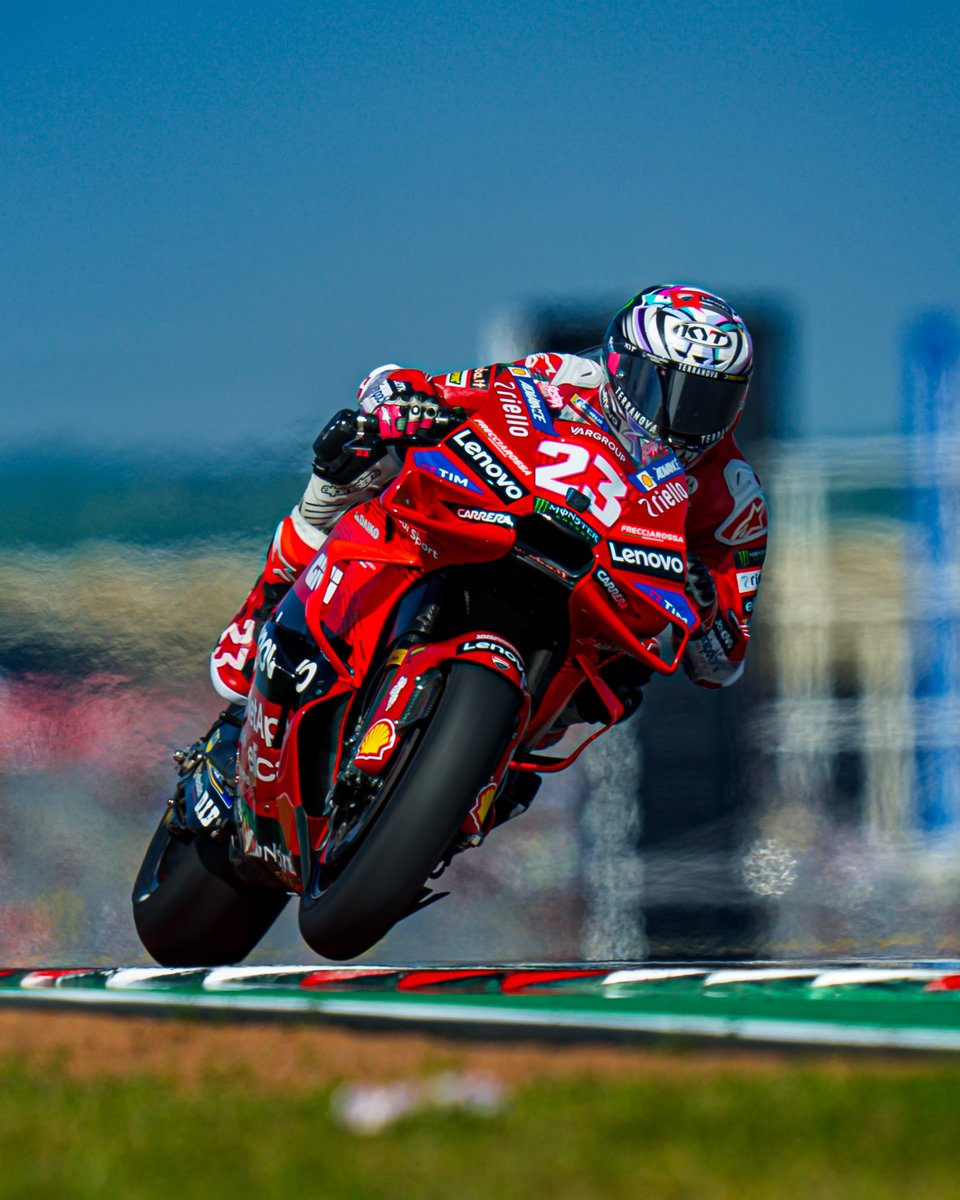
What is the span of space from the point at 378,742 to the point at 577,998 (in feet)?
2.64

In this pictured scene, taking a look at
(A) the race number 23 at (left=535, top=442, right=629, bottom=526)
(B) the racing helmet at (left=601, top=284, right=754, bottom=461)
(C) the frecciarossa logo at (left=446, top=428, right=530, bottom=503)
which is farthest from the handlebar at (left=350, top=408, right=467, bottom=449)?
(B) the racing helmet at (left=601, top=284, right=754, bottom=461)

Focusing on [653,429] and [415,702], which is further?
[653,429]

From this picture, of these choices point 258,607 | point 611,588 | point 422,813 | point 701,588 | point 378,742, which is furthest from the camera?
point 258,607

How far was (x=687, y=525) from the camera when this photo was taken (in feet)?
15.7

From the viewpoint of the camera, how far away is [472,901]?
768cm

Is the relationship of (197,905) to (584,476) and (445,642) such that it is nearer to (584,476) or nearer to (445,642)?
(445,642)

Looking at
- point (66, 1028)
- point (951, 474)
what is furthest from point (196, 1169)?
point (951, 474)

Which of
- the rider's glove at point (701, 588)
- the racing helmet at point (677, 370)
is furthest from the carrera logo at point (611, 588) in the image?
the rider's glove at point (701, 588)

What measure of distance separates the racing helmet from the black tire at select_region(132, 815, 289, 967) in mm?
1629

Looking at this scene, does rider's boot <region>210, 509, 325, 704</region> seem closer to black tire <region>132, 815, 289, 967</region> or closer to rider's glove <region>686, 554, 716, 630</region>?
black tire <region>132, 815, 289, 967</region>

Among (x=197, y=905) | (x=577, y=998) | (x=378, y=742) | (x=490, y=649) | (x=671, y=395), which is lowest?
(x=577, y=998)

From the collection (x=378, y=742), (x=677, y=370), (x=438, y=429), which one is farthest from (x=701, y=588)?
(x=378, y=742)

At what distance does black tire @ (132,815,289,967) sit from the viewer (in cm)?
507

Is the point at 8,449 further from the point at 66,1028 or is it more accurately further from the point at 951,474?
the point at 66,1028
